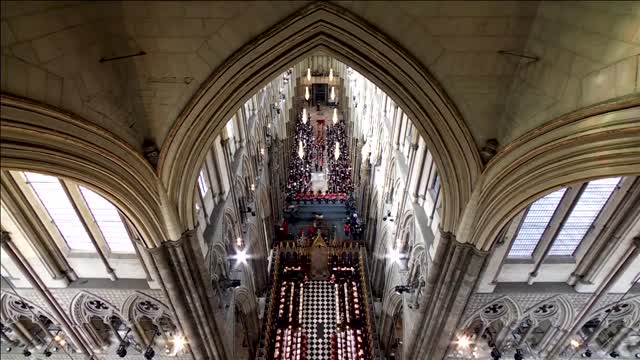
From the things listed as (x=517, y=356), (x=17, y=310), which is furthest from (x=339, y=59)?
(x=517, y=356)

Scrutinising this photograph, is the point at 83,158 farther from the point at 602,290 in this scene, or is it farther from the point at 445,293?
the point at 602,290

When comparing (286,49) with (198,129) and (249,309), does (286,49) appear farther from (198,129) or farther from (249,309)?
(249,309)

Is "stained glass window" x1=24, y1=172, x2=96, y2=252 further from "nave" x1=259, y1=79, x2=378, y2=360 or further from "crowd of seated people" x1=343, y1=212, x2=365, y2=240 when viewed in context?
"crowd of seated people" x1=343, y1=212, x2=365, y2=240

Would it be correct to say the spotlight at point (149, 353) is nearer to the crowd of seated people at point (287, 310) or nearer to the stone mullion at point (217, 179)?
the stone mullion at point (217, 179)

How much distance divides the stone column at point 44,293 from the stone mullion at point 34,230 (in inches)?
11.7

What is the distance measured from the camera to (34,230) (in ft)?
26.2

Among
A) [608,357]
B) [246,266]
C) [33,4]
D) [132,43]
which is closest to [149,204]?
[132,43]

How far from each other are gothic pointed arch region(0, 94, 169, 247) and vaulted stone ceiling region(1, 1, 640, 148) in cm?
20

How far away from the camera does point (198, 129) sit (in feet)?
22.3

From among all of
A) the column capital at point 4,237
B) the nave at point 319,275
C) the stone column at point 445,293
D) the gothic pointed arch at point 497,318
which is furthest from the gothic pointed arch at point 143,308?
the gothic pointed arch at point 497,318

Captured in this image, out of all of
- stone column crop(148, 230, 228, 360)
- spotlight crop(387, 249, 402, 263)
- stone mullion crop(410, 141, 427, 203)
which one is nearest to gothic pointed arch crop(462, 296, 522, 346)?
spotlight crop(387, 249, 402, 263)

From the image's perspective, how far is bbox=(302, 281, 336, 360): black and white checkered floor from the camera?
16.3 meters

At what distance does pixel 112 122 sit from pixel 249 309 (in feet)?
33.8

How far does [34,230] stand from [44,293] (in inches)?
78.9
